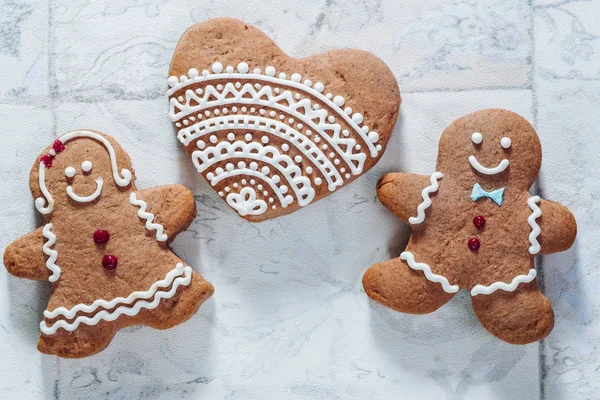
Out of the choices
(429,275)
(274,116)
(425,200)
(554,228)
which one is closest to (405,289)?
(429,275)

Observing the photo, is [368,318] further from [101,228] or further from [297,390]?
[101,228]

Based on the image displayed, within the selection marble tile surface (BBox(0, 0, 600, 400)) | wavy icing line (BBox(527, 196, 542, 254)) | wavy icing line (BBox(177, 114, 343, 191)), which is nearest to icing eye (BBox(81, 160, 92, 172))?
marble tile surface (BBox(0, 0, 600, 400))

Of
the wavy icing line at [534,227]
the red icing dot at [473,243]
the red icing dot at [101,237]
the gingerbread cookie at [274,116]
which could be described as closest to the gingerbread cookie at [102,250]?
the red icing dot at [101,237]

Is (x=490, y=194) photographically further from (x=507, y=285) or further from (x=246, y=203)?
(x=246, y=203)

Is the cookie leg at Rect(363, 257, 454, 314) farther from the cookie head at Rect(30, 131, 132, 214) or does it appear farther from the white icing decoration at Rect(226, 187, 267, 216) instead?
the cookie head at Rect(30, 131, 132, 214)

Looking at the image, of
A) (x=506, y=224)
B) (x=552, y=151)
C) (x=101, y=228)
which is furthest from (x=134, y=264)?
(x=552, y=151)

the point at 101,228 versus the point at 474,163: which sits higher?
the point at 474,163
